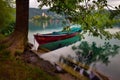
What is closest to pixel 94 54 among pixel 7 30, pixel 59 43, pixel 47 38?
pixel 59 43

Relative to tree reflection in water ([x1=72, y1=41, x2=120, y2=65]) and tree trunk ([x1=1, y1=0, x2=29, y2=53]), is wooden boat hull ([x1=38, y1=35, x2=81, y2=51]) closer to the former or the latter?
tree reflection in water ([x1=72, y1=41, x2=120, y2=65])

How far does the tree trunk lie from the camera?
450 inches

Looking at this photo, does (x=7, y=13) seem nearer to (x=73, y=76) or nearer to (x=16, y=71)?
(x=73, y=76)

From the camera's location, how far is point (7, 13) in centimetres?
1880

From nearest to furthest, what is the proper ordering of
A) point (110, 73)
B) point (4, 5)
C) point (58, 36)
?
point (110, 73) < point (4, 5) < point (58, 36)

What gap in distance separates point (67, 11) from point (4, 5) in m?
9.39

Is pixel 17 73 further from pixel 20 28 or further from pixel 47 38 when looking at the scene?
pixel 47 38

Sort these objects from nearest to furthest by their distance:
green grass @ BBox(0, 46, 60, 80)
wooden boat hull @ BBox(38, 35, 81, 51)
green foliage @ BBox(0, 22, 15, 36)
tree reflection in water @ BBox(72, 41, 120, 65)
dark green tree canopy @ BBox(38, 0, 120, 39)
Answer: green grass @ BBox(0, 46, 60, 80) → dark green tree canopy @ BBox(38, 0, 120, 39) → green foliage @ BBox(0, 22, 15, 36) → tree reflection in water @ BBox(72, 41, 120, 65) → wooden boat hull @ BBox(38, 35, 81, 51)

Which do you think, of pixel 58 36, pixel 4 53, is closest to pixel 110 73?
pixel 4 53

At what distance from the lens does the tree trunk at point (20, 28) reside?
11438 millimetres

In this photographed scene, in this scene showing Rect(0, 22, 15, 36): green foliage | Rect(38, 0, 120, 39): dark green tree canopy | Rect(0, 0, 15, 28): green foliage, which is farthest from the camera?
Rect(0, 22, 15, 36): green foliage

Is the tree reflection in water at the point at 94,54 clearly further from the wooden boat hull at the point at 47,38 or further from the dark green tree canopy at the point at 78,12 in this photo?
the dark green tree canopy at the point at 78,12

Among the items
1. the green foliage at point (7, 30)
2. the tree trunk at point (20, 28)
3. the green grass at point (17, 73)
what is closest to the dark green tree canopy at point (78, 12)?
the tree trunk at point (20, 28)

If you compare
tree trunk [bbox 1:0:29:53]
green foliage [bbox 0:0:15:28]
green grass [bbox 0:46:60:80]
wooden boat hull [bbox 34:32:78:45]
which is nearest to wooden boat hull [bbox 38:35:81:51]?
wooden boat hull [bbox 34:32:78:45]
